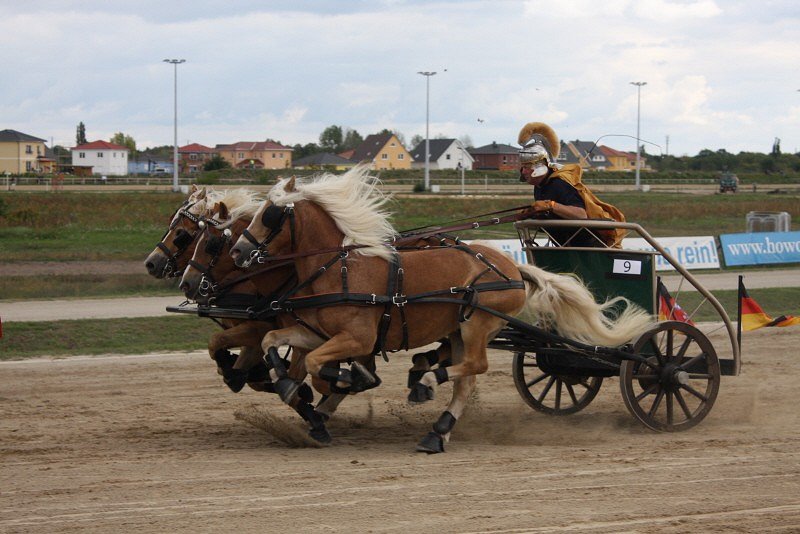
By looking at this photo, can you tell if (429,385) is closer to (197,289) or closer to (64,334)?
(197,289)

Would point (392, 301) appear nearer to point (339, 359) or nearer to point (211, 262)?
point (339, 359)

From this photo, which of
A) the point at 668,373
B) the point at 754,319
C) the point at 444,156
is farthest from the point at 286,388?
the point at 444,156

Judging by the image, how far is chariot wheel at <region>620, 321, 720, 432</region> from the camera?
7.82m

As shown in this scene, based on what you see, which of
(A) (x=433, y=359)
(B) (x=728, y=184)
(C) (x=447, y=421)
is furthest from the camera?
(B) (x=728, y=184)

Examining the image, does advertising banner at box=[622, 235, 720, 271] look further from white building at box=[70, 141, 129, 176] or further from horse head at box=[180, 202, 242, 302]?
white building at box=[70, 141, 129, 176]

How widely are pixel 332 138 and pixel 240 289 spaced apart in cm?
10934

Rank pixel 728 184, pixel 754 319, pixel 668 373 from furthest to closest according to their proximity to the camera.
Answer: pixel 728 184
pixel 754 319
pixel 668 373

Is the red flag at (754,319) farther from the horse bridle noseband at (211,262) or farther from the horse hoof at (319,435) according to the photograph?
the horse bridle noseband at (211,262)

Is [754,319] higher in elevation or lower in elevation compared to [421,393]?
higher

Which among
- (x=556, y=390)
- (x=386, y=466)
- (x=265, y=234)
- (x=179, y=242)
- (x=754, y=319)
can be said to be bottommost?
(x=386, y=466)

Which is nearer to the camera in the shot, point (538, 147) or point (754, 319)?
point (538, 147)

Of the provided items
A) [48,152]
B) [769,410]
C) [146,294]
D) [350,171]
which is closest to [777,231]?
[146,294]

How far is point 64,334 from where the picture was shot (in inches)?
Result: 531

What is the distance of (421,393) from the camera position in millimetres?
6945
